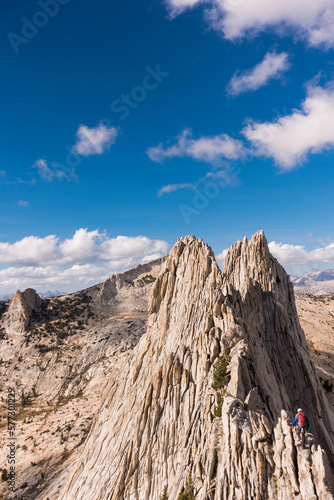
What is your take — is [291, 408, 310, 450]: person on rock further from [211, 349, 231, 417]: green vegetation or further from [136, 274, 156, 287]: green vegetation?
[136, 274, 156, 287]: green vegetation

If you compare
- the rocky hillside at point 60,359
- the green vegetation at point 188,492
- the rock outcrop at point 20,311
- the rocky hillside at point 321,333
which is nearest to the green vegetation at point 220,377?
the green vegetation at point 188,492

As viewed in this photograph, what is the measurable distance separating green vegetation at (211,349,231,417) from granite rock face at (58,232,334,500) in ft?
0.28

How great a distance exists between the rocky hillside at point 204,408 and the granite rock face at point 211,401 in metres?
0.08

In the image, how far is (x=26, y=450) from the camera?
45.3m

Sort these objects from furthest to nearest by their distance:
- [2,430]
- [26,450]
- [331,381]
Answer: [2,430], [331,381], [26,450]

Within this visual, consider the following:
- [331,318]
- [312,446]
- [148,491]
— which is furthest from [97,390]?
[331,318]

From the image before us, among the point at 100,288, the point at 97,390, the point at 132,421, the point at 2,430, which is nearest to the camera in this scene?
the point at 132,421

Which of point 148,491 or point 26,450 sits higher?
point 148,491

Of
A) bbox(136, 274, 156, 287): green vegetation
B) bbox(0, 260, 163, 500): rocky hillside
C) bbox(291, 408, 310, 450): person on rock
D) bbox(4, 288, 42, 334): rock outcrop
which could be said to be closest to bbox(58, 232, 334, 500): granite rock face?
bbox(291, 408, 310, 450): person on rock

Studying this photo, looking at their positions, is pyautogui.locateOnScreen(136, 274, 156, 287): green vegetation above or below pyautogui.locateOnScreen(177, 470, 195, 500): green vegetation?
above

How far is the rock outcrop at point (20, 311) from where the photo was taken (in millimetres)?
106312

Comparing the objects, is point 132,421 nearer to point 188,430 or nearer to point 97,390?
point 188,430

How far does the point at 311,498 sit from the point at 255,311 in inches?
771

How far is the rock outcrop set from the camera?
349 ft
